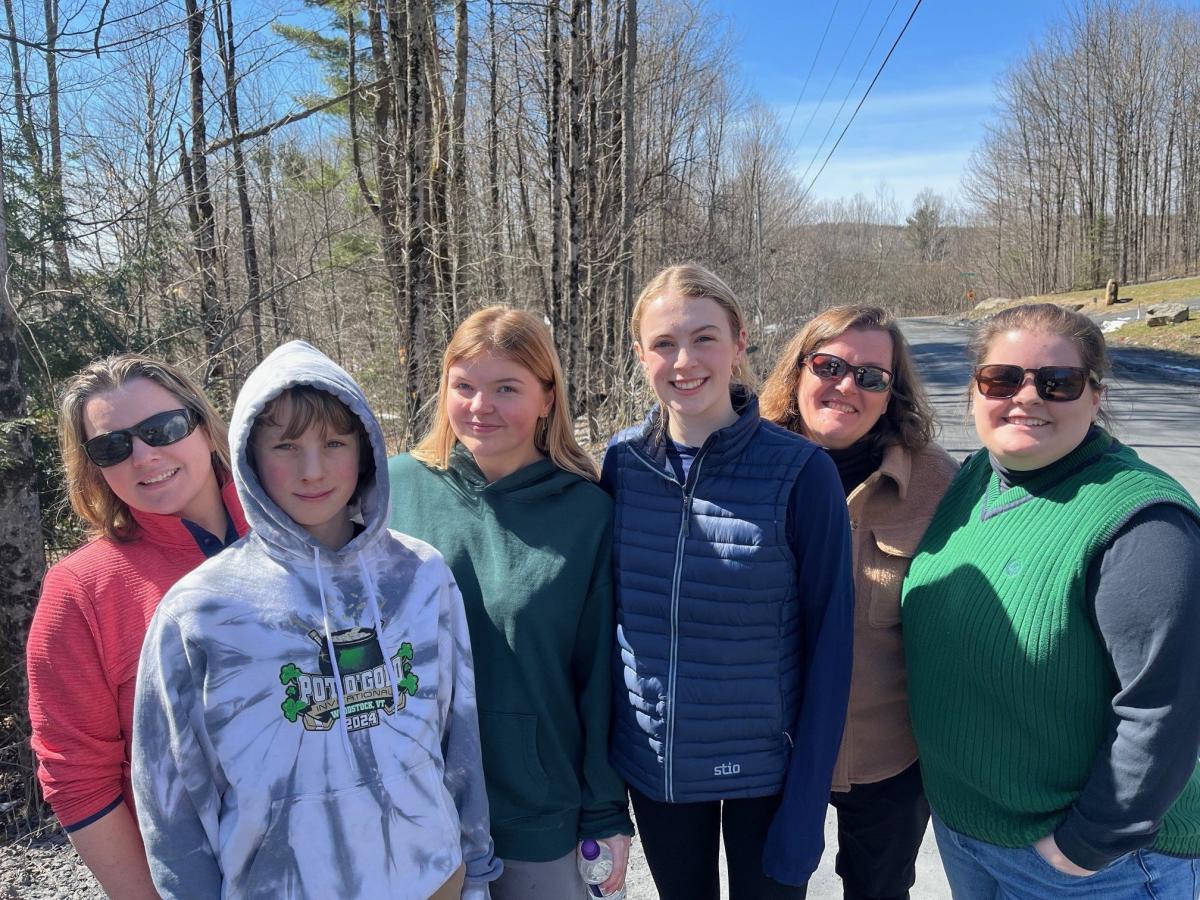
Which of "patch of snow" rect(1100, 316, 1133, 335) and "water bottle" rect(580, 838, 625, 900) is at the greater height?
"patch of snow" rect(1100, 316, 1133, 335)

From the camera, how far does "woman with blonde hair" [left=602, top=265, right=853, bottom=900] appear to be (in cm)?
188

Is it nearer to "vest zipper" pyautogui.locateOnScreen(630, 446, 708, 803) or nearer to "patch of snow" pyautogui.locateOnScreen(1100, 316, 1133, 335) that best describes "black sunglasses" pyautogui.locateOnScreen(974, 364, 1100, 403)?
"vest zipper" pyautogui.locateOnScreen(630, 446, 708, 803)

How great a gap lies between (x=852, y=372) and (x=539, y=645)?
4.29ft

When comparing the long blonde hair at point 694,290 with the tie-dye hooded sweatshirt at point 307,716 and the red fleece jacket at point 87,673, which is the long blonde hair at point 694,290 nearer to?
the tie-dye hooded sweatshirt at point 307,716

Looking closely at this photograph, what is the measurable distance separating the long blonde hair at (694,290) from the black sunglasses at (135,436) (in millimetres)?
1202

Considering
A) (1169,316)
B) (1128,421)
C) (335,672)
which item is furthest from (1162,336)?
(335,672)

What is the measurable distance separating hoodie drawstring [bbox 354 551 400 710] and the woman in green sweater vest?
1.36 m

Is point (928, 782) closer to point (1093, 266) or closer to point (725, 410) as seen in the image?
point (725, 410)

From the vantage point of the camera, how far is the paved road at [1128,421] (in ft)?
9.33

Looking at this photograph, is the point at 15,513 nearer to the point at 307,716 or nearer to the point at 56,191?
the point at 307,716

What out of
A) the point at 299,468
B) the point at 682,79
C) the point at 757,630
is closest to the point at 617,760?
the point at 757,630

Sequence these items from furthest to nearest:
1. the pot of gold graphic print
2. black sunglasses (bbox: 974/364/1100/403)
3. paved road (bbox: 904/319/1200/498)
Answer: paved road (bbox: 904/319/1200/498)
black sunglasses (bbox: 974/364/1100/403)
the pot of gold graphic print

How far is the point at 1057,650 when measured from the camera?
5.41 ft

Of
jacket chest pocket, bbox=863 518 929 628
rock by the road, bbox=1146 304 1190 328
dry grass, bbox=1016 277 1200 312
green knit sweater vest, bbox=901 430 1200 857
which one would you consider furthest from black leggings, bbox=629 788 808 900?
dry grass, bbox=1016 277 1200 312
